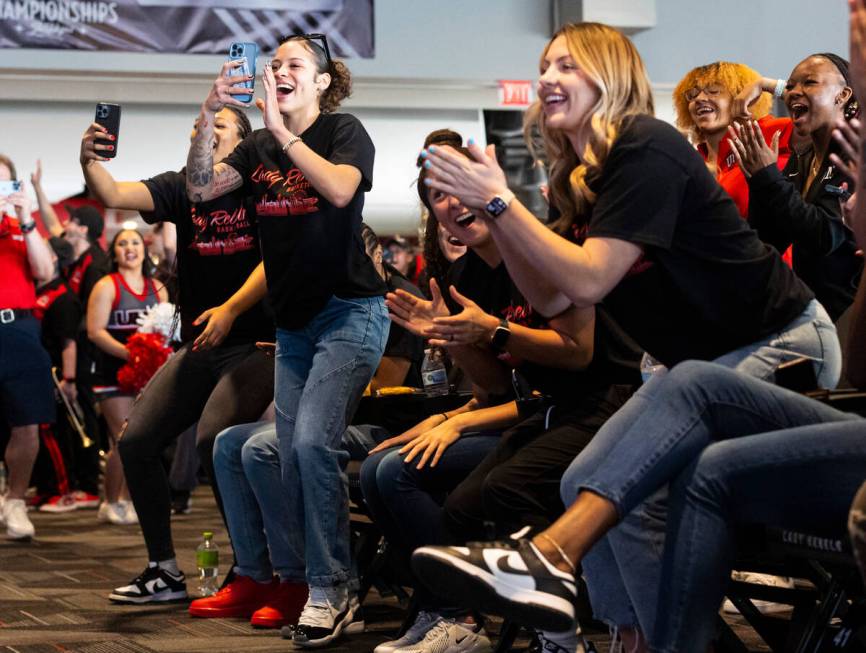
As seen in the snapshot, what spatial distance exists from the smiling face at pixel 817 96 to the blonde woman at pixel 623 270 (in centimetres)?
119

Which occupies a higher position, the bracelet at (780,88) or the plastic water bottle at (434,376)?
the bracelet at (780,88)

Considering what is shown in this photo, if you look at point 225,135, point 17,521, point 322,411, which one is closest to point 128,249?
point 17,521

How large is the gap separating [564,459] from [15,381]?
347 cm

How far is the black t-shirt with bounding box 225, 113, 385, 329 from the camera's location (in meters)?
3.21

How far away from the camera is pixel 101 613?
3566 millimetres

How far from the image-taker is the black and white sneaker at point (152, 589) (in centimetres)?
372

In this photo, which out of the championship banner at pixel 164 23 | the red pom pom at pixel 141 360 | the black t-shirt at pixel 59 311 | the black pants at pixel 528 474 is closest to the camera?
the black pants at pixel 528 474

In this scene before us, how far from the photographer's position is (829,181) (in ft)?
10.7

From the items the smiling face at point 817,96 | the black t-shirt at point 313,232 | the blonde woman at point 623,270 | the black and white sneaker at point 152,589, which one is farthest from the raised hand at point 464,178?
the black and white sneaker at point 152,589

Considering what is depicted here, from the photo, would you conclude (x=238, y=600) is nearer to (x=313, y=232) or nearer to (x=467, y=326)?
(x=313, y=232)

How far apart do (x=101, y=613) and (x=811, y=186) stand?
2.25 meters

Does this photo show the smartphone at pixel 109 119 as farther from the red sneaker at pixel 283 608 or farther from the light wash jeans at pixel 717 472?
the light wash jeans at pixel 717 472

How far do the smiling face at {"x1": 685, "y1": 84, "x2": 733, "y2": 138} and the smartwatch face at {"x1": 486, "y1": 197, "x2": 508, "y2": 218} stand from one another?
1824 mm

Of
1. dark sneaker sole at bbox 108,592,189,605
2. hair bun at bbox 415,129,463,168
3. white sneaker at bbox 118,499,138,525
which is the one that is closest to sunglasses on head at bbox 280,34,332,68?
hair bun at bbox 415,129,463,168
